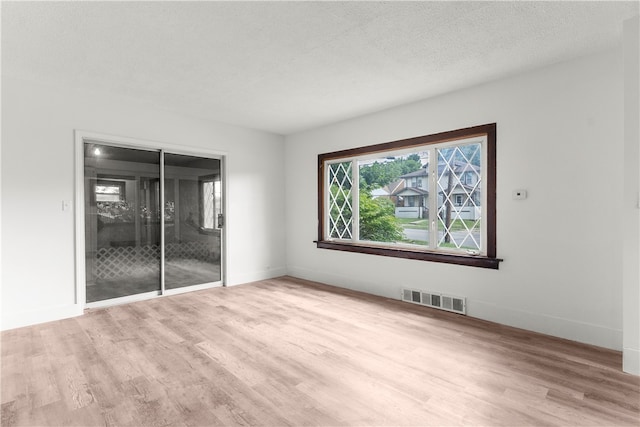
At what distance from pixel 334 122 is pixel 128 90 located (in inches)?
110

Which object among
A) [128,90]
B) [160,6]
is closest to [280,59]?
[160,6]

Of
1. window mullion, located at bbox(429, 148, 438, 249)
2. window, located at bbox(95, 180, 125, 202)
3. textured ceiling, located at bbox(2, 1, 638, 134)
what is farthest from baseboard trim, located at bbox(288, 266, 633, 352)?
window, located at bbox(95, 180, 125, 202)

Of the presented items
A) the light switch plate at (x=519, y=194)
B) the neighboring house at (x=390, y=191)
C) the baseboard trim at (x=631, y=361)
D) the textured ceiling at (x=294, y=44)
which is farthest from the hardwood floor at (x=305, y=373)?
the textured ceiling at (x=294, y=44)

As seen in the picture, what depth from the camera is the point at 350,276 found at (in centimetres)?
497

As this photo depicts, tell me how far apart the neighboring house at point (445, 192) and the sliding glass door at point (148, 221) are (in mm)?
2876

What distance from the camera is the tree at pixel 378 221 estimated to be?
4.60 metres

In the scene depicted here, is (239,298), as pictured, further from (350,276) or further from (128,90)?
(128,90)

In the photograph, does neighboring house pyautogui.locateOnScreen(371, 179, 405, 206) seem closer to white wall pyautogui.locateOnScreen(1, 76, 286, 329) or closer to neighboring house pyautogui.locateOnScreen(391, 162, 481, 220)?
neighboring house pyautogui.locateOnScreen(391, 162, 481, 220)

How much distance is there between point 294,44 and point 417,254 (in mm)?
2779

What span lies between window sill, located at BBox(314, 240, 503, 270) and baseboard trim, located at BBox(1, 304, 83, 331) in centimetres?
333

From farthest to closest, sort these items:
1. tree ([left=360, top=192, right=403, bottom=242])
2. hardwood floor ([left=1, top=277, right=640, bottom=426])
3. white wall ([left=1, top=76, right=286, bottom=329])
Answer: tree ([left=360, top=192, right=403, bottom=242]), white wall ([left=1, top=76, right=286, bottom=329]), hardwood floor ([left=1, top=277, right=640, bottom=426])

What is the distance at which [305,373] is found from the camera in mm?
2443

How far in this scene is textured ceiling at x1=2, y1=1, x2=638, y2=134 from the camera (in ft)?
7.39

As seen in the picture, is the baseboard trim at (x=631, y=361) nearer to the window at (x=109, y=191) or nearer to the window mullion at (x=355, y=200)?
the window mullion at (x=355, y=200)
